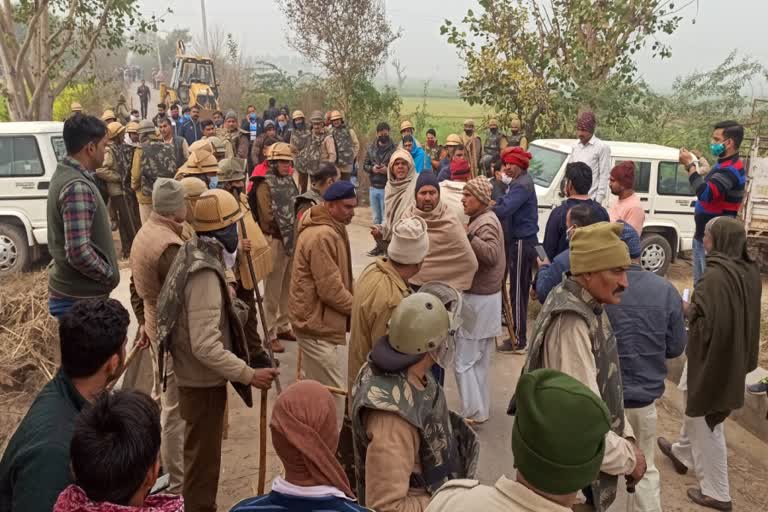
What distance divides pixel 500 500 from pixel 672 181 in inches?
348

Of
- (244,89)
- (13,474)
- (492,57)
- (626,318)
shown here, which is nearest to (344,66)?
(492,57)

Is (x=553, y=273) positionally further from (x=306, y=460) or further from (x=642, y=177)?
(x=642, y=177)

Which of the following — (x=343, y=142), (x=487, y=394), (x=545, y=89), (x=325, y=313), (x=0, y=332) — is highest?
(x=545, y=89)

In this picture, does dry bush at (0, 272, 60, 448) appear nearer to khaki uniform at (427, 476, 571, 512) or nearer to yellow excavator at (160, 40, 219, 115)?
khaki uniform at (427, 476, 571, 512)

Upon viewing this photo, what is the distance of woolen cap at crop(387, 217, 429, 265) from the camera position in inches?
134

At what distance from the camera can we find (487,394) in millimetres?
5238

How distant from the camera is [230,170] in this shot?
18.7ft

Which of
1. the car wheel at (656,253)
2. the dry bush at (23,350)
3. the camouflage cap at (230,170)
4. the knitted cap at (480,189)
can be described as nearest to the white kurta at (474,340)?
the knitted cap at (480,189)

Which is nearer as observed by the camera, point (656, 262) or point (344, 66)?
point (656, 262)

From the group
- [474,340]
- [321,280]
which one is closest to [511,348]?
[474,340]

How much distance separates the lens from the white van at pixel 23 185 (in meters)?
8.49

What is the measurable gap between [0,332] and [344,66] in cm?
1313

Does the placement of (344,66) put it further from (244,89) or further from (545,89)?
(244,89)

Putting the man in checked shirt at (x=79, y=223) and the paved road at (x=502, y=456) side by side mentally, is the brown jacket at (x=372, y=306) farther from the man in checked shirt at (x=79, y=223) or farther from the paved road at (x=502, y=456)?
the man in checked shirt at (x=79, y=223)
